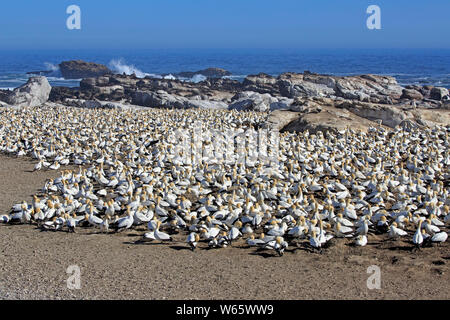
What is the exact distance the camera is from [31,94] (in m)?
35.9

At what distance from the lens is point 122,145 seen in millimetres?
18375

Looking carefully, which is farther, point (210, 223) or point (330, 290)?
point (210, 223)

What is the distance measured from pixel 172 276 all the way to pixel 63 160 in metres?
9.42

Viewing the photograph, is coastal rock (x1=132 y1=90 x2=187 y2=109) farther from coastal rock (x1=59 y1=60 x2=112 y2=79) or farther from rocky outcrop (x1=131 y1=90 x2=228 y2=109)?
coastal rock (x1=59 y1=60 x2=112 y2=79)

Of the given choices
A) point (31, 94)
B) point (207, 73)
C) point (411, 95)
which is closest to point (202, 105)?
point (31, 94)

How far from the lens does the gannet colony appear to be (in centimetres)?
1008

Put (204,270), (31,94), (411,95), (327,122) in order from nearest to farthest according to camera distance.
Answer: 1. (204,270)
2. (327,122)
3. (31,94)
4. (411,95)

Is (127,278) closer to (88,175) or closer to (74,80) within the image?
(88,175)

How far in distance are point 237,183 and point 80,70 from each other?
73410 millimetres

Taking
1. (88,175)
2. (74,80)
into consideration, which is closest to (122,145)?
(88,175)

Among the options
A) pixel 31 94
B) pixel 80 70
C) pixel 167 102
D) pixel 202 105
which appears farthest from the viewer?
pixel 80 70

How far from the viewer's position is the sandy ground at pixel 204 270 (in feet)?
25.3

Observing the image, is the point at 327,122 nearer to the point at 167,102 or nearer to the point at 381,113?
the point at 381,113

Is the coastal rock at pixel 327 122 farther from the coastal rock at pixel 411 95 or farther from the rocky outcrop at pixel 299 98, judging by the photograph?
the coastal rock at pixel 411 95
